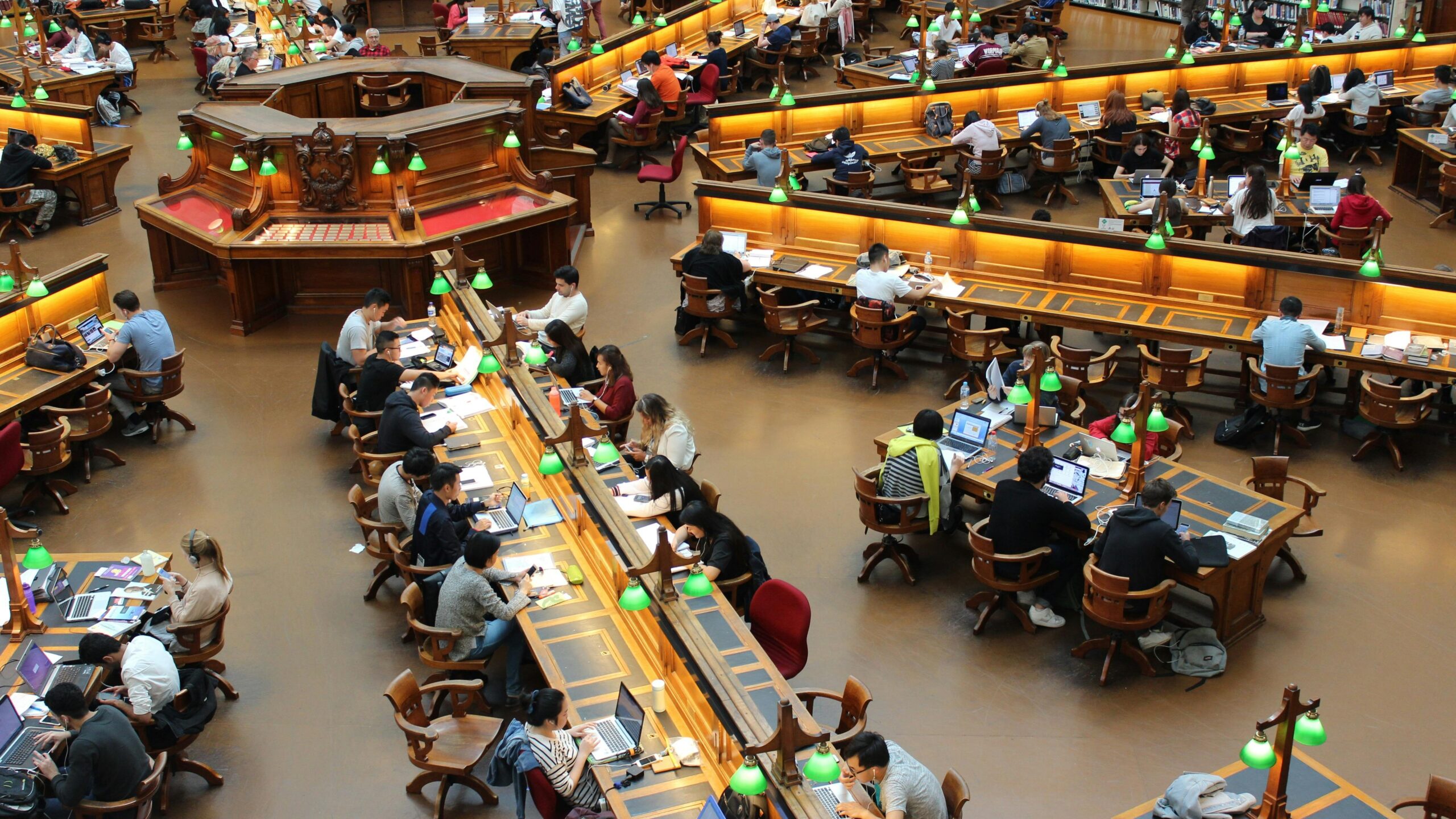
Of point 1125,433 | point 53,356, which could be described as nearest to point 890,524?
point 1125,433

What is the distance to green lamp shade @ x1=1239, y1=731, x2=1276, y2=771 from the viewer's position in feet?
18.5

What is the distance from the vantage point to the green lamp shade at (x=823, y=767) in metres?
5.34

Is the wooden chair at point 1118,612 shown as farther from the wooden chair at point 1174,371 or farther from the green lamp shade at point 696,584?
the wooden chair at point 1174,371

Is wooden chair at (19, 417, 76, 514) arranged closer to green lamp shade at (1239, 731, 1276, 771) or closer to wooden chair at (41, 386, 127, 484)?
wooden chair at (41, 386, 127, 484)

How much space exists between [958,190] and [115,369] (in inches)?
368

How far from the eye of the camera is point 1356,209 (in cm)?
1245

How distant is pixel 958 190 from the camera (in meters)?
16.1

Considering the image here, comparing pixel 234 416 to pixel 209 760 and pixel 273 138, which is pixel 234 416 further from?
pixel 209 760

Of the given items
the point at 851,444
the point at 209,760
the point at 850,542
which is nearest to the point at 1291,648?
the point at 850,542

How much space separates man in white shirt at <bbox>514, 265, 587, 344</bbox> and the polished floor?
97 centimetres

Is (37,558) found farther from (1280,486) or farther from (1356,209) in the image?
(1356,209)

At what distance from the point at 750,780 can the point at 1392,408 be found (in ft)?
21.8

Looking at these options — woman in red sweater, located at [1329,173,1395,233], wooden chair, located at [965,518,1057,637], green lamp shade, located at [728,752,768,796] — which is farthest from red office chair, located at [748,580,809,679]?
woman in red sweater, located at [1329,173,1395,233]

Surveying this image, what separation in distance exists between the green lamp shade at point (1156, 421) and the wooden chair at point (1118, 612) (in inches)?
35.7
